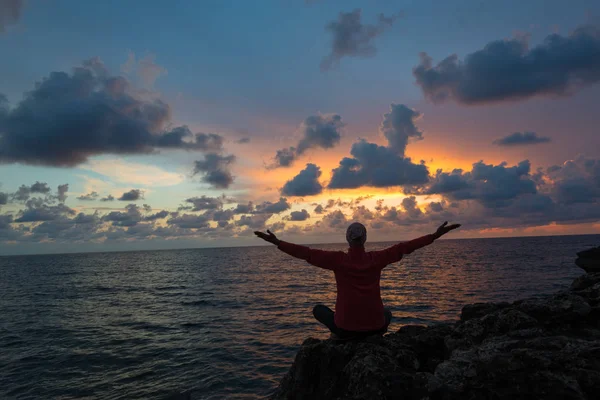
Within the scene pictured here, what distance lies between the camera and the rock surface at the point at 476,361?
4.85 meters

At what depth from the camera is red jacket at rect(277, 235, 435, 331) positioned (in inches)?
254

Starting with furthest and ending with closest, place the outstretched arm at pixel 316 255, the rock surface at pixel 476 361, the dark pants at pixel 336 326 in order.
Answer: the dark pants at pixel 336 326, the outstretched arm at pixel 316 255, the rock surface at pixel 476 361

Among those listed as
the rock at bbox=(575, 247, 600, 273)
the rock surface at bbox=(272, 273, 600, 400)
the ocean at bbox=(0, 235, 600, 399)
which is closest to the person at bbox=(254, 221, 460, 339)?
the rock surface at bbox=(272, 273, 600, 400)

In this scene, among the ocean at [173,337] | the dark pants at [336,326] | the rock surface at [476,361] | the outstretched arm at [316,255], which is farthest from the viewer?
the ocean at [173,337]

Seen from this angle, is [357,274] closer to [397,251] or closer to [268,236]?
[397,251]

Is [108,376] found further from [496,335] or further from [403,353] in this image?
[496,335]

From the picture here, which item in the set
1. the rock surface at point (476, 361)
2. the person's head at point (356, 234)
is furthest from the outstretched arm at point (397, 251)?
the rock surface at point (476, 361)

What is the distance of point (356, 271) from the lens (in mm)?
6430

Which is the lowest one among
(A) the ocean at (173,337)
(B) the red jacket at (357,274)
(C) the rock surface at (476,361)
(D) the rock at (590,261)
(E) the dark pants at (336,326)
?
(A) the ocean at (173,337)

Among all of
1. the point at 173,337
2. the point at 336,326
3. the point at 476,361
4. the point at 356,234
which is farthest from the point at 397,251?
the point at 173,337

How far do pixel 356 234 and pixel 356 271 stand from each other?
681 millimetres

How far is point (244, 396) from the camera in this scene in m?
11.7

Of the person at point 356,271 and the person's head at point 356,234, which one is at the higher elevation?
the person's head at point 356,234

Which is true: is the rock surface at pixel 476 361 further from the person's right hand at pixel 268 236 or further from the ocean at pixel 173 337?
the ocean at pixel 173 337
